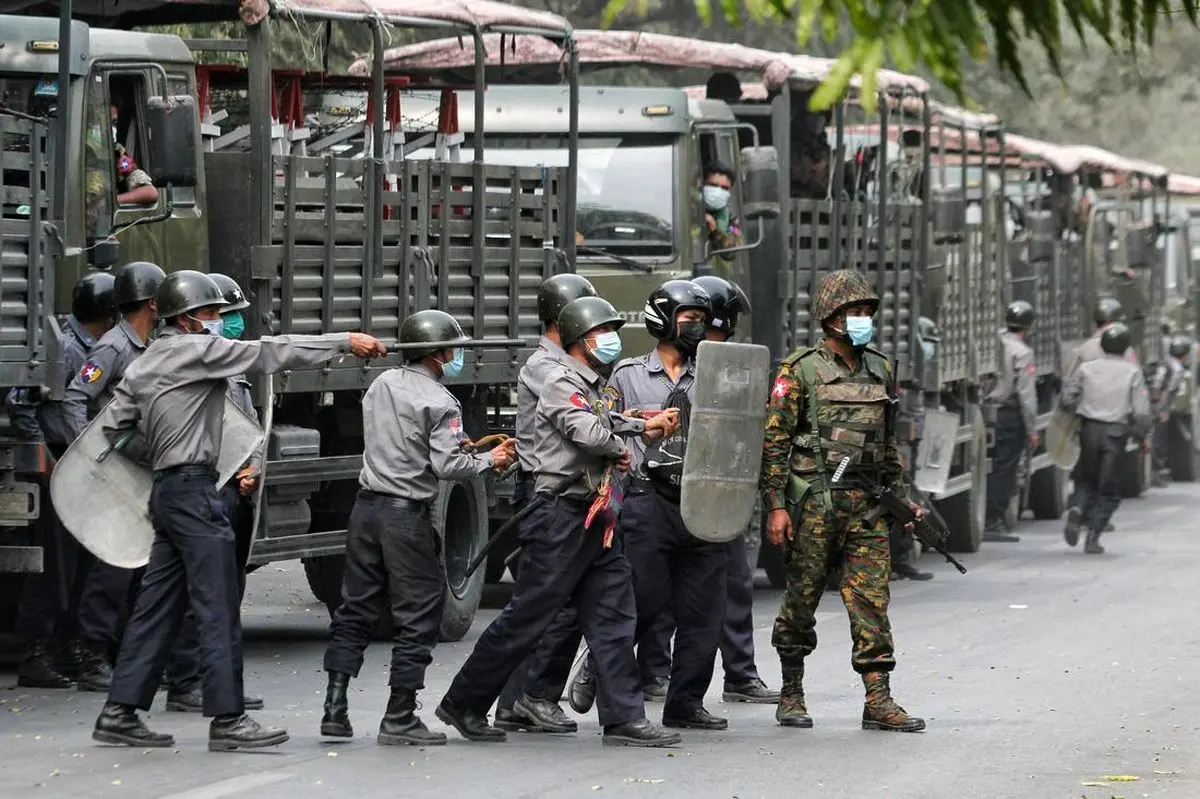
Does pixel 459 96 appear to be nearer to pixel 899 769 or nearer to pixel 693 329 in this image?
pixel 693 329

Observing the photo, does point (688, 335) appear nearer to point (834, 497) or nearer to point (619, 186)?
point (834, 497)

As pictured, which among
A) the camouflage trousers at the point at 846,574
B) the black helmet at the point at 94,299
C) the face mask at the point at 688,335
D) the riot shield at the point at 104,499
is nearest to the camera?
the riot shield at the point at 104,499

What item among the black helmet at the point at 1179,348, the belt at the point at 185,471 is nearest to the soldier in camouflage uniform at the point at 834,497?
the belt at the point at 185,471

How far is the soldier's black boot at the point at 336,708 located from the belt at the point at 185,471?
2.82 feet

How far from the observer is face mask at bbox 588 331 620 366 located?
908 centimetres

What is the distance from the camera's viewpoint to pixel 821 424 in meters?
9.69

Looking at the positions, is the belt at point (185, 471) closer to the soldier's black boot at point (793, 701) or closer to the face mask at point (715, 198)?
the soldier's black boot at point (793, 701)

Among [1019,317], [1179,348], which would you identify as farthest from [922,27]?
[1179,348]

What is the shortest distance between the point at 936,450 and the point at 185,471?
10309mm

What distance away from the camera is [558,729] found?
9430 mm

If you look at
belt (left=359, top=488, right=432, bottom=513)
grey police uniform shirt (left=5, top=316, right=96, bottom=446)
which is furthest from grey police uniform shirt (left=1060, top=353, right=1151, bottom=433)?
belt (left=359, top=488, right=432, bottom=513)

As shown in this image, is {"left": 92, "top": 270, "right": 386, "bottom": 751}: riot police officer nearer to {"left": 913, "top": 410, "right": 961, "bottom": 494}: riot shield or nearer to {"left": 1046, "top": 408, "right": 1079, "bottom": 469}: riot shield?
{"left": 913, "top": 410, "right": 961, "bottom": 494}: riot shield

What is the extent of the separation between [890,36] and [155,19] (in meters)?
9.41

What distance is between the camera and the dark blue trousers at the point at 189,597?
8586mm
